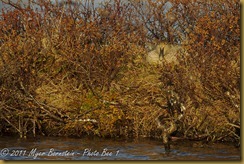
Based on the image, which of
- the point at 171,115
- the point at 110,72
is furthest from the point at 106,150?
the point at 110,72

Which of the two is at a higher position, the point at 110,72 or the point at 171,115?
the point at 110,72

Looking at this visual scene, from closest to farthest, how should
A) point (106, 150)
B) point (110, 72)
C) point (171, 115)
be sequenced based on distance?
1. point (106, 150)
2. point (171, 115)
3. point (110, 72)

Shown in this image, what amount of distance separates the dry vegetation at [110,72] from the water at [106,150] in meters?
0.58

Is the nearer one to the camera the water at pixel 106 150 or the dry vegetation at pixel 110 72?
the water at pixel 106 150

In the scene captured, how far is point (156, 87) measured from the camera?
18578 mm

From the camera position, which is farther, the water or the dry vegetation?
the dry vegetation

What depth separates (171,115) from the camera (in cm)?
1747

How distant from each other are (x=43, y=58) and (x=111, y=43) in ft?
5.88

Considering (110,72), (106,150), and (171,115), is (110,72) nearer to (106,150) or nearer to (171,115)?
(171,115)

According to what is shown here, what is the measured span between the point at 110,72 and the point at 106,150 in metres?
3.65

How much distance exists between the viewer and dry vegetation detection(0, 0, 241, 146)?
17.1 meters

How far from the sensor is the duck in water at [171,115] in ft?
54.9

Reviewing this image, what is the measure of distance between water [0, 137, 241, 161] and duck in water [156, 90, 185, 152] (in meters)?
0.33

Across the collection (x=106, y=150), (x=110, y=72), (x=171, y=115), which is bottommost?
(x=106, y=150)
